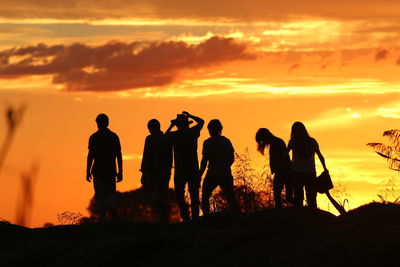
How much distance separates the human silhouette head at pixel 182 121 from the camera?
18.7 m

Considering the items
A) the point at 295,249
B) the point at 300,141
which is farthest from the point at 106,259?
the point at 300,141

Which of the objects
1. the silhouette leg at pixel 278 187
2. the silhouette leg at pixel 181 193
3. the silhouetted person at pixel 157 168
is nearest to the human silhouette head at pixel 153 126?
the silhouetted person at pixel 157 168

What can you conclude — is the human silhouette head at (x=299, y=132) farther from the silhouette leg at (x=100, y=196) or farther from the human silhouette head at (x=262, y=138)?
the silhouette leg at (x=100, y=196)

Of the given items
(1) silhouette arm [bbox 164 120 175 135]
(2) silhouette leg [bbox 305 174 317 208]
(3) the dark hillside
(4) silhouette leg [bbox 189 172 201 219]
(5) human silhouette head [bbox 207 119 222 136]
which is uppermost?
(1) silhouette arm [bbox 164 120 175 135]

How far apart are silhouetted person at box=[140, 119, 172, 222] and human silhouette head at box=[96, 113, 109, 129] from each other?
0.80m

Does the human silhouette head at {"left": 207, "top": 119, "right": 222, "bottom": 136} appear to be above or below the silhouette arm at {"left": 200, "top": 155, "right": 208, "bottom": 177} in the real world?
above

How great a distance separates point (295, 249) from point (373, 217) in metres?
3.16

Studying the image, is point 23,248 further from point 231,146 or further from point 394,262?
point 394,262

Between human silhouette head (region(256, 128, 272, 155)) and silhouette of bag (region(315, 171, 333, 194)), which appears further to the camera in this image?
human silhouette head (region(256, 128, 272, 155))

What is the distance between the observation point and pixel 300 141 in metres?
17.8

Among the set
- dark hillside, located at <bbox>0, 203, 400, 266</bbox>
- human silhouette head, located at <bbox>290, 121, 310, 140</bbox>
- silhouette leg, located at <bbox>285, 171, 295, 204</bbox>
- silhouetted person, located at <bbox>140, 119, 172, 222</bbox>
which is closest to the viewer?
dark hillside, located at <bbox>0, 203, 400, 266</bbox>

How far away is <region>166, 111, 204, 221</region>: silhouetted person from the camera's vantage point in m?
18.6

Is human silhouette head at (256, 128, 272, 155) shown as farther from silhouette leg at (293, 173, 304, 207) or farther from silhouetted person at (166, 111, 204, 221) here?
silhouetted person at (166, 111, 204, 221)

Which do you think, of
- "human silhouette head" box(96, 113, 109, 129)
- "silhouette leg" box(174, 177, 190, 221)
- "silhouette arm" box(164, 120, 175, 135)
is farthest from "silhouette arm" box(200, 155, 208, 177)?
"human silhouette head" box(96, 113, 109, 129)
